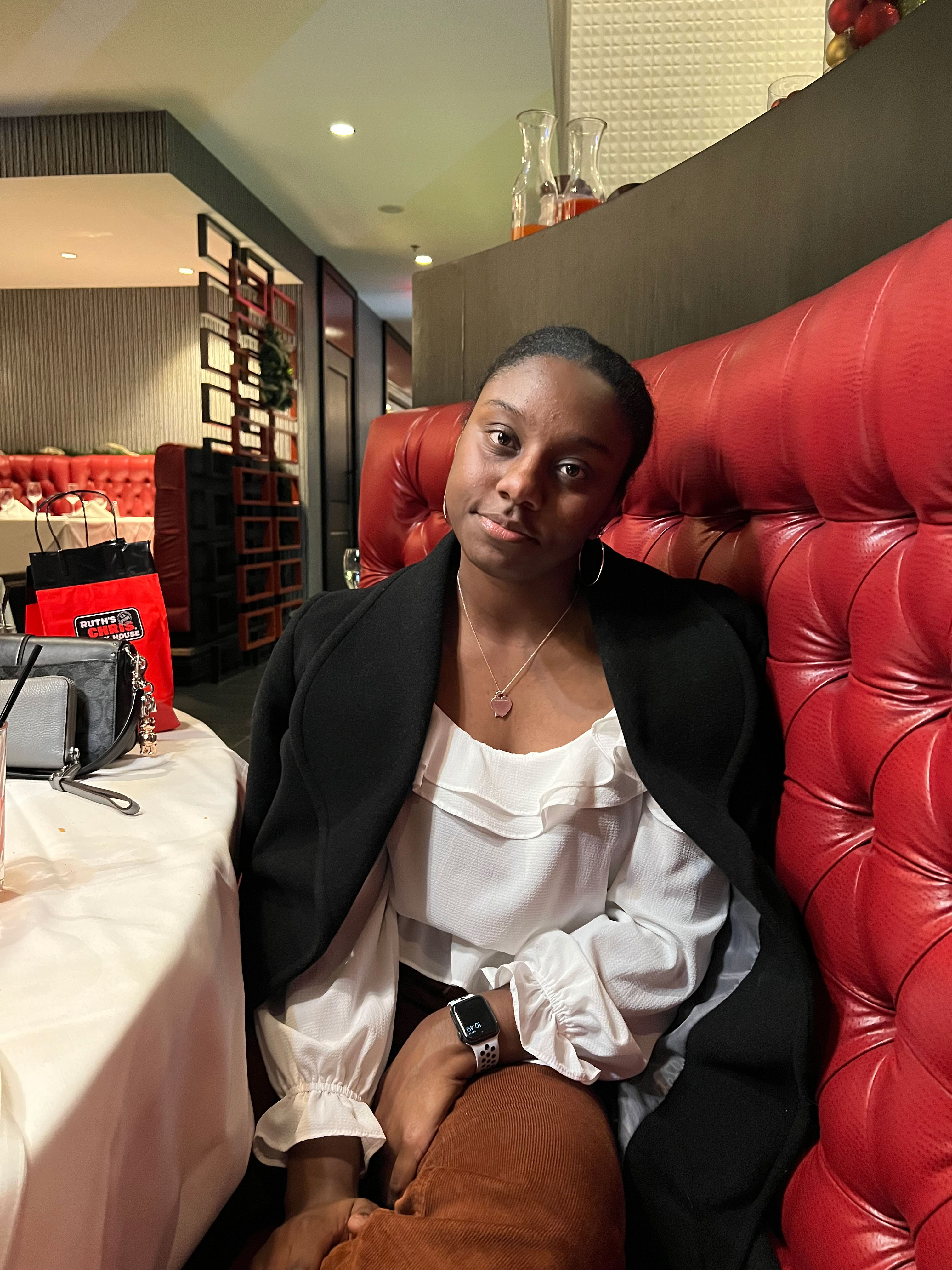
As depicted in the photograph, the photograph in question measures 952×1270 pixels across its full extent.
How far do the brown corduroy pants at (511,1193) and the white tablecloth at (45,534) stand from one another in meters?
4.05

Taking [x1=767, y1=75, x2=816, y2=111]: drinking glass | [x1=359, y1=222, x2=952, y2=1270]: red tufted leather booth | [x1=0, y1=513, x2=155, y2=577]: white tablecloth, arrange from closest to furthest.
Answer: [x1=359, y1=222, x2=952, y2=1270]: red tufted leather booth < [x1=767, y1=75, x2=816, y2=111]: drinking glass < [x1=0, y1=513, x2=155, y2=577]: white tablecloth

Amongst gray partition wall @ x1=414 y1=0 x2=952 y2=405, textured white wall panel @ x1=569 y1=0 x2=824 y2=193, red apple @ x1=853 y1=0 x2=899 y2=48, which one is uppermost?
textured white wall panel @ x1=569 y1=0 x2=824 y2=193

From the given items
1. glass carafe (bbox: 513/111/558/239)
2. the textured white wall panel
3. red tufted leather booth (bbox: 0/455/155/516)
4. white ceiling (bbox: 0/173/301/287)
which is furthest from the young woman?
red tufted leather booth (bbox: 0/455/155/516)

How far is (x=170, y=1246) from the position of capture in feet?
1.93

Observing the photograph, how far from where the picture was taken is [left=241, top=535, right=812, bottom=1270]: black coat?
29.6 inches

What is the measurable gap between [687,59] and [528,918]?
175cm

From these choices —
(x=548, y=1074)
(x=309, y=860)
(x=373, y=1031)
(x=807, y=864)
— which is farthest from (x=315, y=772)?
(x=807, y=864)

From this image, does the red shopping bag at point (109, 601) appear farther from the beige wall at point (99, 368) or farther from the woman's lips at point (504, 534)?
the beige wall at point (99, 368)

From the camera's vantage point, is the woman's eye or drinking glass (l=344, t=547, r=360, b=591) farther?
drinking glass (l=344, t=547, r=360, b=591)

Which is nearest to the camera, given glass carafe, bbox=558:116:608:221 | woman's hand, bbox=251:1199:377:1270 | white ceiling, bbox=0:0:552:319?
woman's hand, bbox=251:1199:377:1270

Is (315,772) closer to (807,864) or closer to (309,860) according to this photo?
(309,860)

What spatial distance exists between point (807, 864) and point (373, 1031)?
18.5 inches

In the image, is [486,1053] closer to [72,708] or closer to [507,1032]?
[507,1032]

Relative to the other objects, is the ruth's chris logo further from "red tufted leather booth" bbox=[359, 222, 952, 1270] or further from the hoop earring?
"red tufted leather booth" bbox=[359, 222, 952, 1270]
